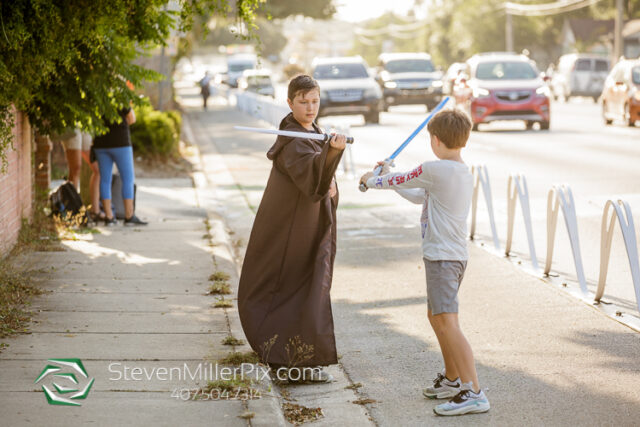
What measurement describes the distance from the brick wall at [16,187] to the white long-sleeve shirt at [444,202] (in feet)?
14.7

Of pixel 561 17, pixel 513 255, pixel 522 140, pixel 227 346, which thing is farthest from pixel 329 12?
pixel 227 346

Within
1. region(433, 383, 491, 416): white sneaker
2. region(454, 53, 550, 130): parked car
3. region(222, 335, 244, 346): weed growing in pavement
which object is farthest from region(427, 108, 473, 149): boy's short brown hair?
region(454, 53, 550, 130): parked car

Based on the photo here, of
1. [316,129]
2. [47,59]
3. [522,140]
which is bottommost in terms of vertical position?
[522,140]

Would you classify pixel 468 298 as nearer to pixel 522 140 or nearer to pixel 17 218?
pixel 17 218

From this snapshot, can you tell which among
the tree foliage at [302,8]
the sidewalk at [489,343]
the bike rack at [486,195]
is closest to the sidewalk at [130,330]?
the sidewalk at [489,343]

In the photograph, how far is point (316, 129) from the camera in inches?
234

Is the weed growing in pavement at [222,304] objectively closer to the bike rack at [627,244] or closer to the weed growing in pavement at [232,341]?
the weed growing in pavement at [232,341]

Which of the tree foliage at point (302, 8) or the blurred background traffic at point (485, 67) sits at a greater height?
the tree foliage at point (302, 8)

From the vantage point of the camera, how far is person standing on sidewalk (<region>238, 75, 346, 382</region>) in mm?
5641

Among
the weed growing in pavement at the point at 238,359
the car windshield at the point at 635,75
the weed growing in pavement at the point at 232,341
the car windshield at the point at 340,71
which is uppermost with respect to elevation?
the car windshield at the point at 340,71

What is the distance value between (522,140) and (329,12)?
27.9 meters

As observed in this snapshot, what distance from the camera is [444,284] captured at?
5.20 meters

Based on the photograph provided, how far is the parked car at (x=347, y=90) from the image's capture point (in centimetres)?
2845

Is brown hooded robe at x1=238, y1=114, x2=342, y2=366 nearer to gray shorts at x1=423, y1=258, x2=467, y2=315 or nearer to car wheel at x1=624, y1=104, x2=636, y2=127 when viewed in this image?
gray shorts at x1=423, y1=258, x2=467, y2=315
